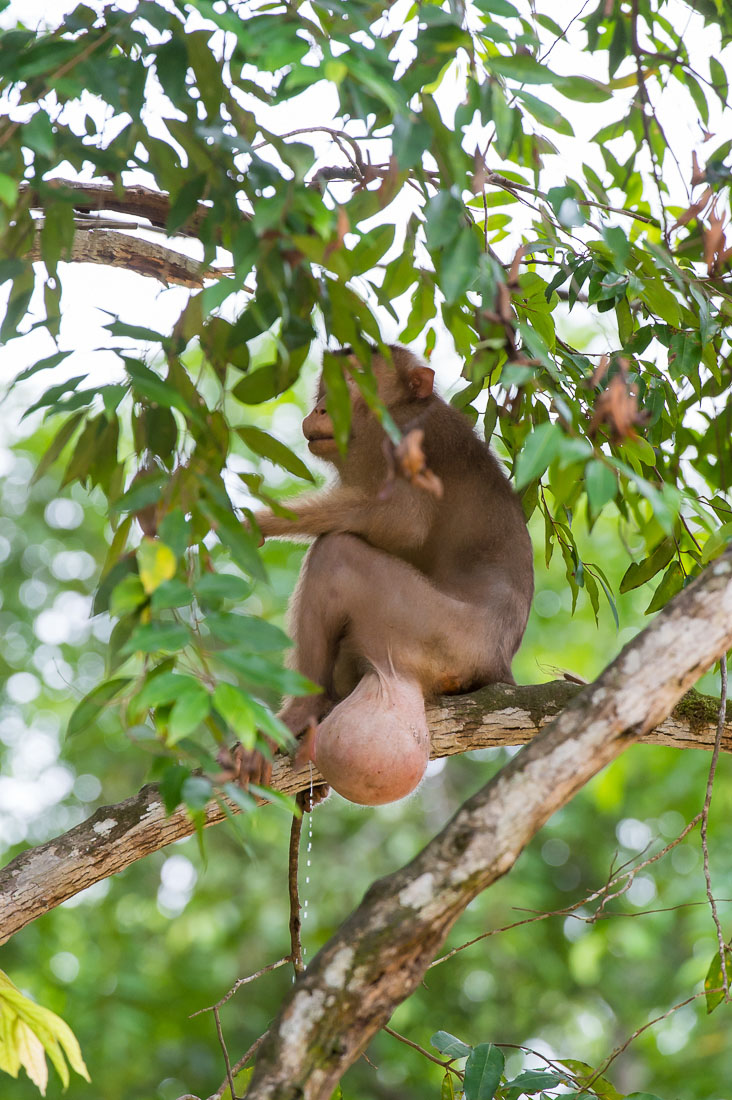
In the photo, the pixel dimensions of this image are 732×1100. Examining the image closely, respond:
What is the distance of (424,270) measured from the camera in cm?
278

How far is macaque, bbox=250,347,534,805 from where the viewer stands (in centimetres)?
331

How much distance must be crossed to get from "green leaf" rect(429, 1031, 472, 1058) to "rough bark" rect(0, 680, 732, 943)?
841mm

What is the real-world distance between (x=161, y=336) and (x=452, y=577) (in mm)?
2111

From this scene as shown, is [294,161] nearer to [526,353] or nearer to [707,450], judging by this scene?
[526,353]

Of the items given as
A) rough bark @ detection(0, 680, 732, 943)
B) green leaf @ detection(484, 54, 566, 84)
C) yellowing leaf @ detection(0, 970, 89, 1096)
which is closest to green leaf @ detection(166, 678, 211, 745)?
green leaf @ detection(484, 54, 566, 84)

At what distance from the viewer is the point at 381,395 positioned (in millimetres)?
4336

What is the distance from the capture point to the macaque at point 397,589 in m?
3.31

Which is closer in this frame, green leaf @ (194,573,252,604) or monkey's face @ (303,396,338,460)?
green leaf @ (194,573,252,604)

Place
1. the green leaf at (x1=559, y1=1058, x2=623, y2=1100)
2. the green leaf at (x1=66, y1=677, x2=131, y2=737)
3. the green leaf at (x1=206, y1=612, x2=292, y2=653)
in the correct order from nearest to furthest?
1. the green leaf at (x1=206, y1=612, x2=292, y2=653)
2. the green leaf at (x1=66, y1=677, x2=131, y2=737)
3. the green leaf at (x1=559, y1=1058, x2=623, y2=1100)

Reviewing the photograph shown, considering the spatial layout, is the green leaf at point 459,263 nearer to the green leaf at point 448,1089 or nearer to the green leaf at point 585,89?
the green leaf at point 585,89

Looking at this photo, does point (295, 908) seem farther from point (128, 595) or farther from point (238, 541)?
point (128, 595)

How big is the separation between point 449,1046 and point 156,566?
1977 millimetres

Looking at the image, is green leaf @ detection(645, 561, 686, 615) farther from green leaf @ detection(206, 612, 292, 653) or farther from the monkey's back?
green leaf @ detection(206, 612, 292, 653)

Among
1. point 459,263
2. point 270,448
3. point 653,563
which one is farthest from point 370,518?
point 459,263
